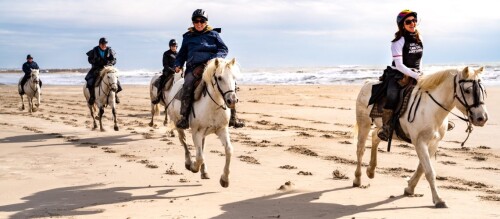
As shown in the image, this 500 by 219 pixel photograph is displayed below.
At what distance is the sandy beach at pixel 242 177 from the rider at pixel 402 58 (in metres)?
1.22

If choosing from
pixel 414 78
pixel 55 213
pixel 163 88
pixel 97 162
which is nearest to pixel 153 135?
pixel 163 88

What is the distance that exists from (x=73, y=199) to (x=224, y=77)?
106 inches

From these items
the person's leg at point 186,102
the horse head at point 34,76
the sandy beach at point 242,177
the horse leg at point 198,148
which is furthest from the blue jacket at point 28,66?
the horse leg at point 198,148

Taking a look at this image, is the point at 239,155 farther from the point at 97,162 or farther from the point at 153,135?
the point at 153,135

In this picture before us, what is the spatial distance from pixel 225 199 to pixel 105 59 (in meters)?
10.1

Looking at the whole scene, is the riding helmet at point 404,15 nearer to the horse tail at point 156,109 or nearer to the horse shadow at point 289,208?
the horse shadow at point 289,208

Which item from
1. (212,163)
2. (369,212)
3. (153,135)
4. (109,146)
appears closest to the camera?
(369,212)

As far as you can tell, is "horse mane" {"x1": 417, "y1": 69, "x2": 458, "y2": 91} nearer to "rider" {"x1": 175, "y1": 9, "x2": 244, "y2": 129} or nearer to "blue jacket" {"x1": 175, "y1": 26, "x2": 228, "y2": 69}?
"rider" {"x1": 175, "y1": 9, "x2": 244, "y2": 129}

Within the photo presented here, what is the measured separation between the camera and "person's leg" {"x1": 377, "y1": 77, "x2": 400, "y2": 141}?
24.3 feet

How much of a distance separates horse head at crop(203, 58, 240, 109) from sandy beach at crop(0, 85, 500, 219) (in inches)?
55.1

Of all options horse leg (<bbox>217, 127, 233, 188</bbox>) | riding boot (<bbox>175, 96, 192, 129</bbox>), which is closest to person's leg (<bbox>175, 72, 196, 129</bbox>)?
riding boot (<bbox>175, 96, 192, 129</bbox>)

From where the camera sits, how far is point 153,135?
579 inches

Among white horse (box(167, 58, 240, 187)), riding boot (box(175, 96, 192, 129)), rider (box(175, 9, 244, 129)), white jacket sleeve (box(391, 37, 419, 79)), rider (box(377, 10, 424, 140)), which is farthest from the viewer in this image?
rider (box(175, 9, 244, 129))

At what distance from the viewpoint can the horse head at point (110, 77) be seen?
51.6 feet
